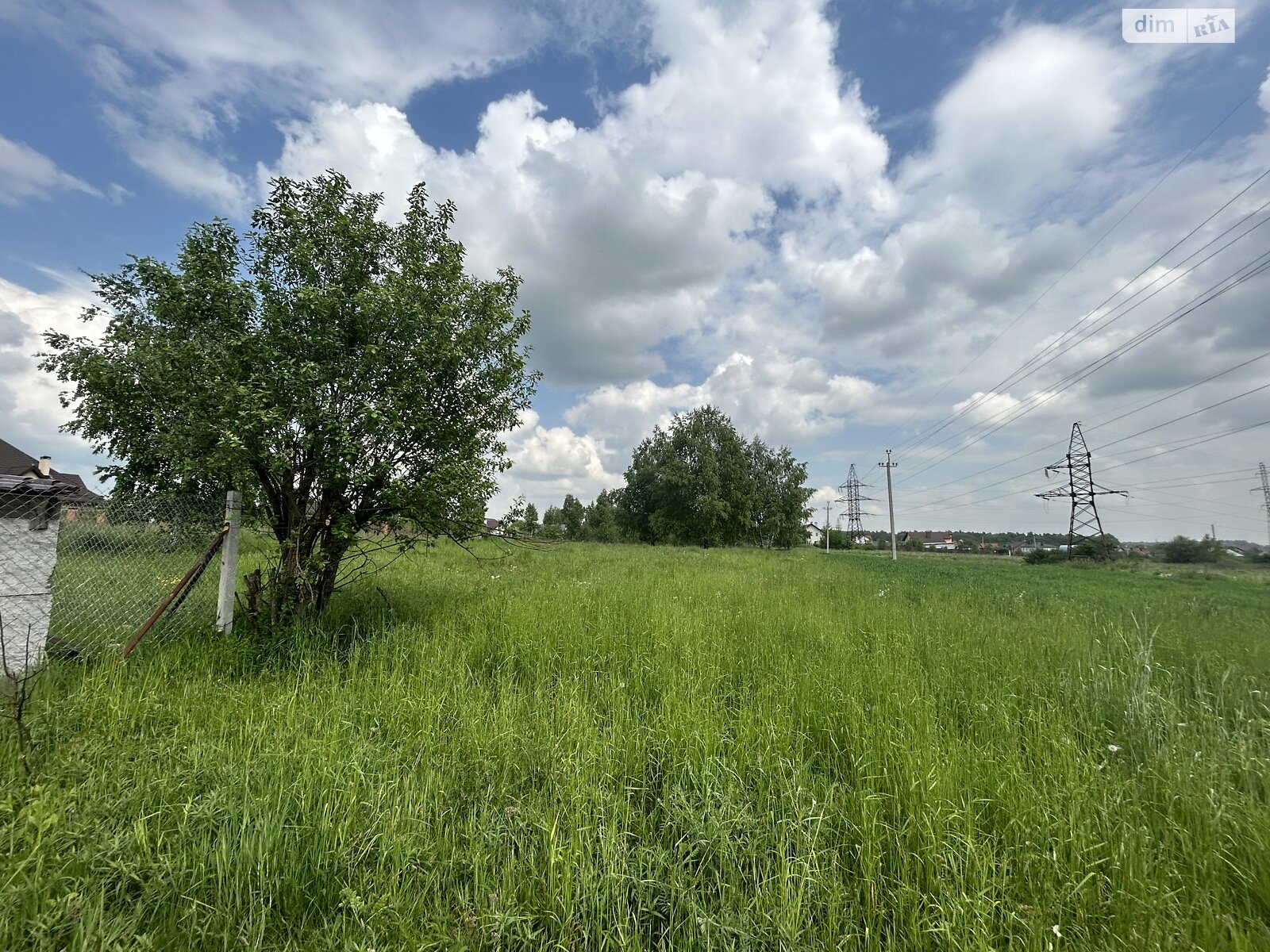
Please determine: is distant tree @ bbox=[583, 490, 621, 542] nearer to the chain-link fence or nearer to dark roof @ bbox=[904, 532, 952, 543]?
the chain-link fence

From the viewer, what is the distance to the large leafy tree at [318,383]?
5.17 m

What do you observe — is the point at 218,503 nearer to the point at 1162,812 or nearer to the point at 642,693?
the point at 642,693

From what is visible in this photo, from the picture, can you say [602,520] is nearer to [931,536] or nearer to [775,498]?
[775,498]

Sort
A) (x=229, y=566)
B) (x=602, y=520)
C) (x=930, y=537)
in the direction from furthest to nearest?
(x=930, y=537) → (x=602, y=520) → (x=229, y=566)

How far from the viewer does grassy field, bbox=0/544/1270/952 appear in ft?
6.86

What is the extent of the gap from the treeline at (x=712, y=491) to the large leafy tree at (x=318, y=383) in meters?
38.1

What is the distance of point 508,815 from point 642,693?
1.88 m

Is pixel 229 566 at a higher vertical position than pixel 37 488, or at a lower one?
lower

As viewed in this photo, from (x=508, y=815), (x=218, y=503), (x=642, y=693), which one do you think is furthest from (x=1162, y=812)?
(x=218, y=503)

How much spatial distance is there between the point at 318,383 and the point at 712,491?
4214 cm

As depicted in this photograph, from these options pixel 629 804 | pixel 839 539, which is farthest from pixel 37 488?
pixel 839 539

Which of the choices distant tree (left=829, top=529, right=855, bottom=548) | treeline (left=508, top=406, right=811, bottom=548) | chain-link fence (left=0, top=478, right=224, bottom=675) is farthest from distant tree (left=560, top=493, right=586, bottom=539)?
chain-link fence (left=0, top=478, right=224, bottom=675)

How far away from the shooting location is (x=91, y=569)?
4715mm

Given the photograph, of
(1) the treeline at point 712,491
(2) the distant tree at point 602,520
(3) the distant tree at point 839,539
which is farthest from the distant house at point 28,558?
(3) the distant tree at point 839,539
